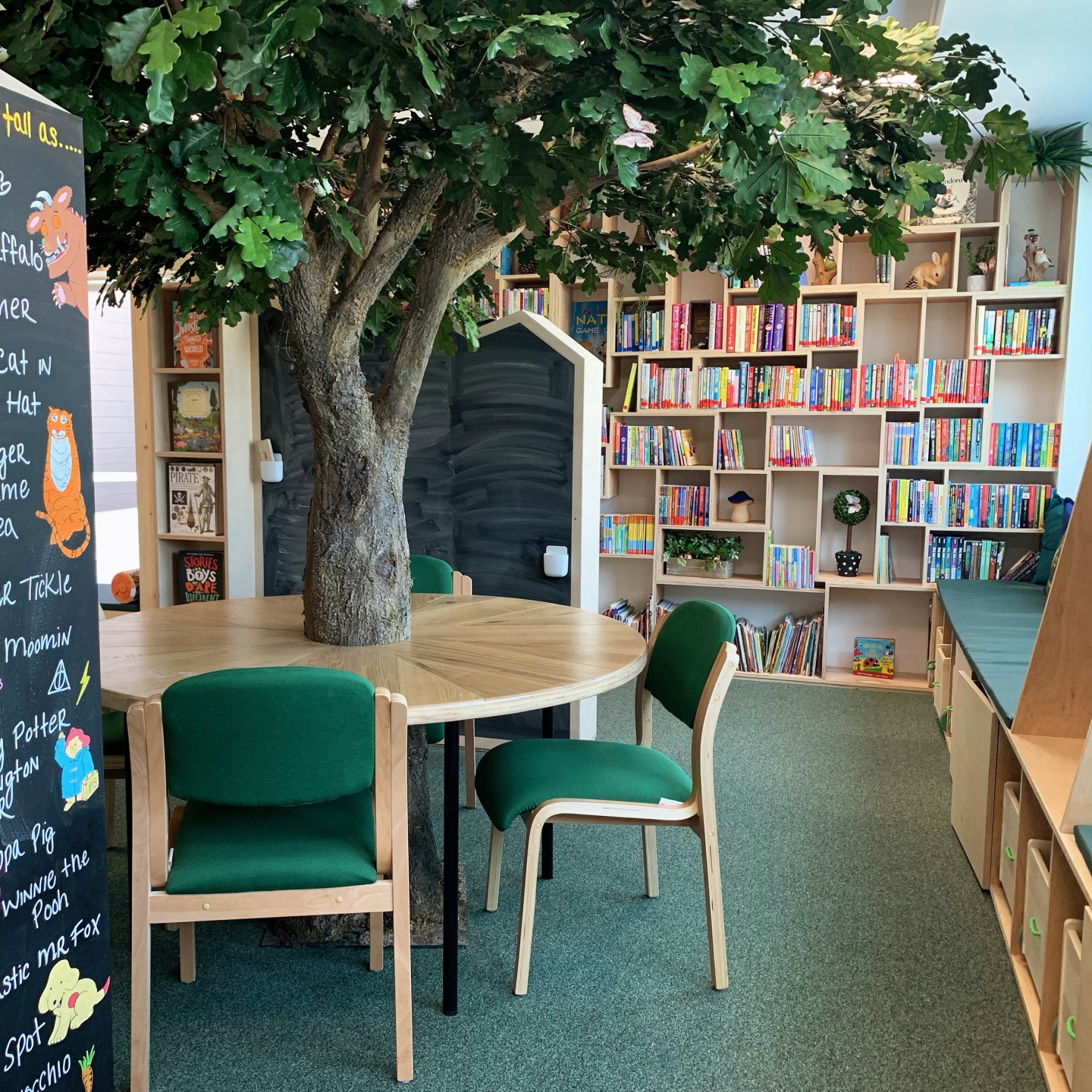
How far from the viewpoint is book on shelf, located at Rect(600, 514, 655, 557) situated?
5.55 metres

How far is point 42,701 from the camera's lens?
56.2 inches

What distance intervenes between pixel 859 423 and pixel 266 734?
4340 mm

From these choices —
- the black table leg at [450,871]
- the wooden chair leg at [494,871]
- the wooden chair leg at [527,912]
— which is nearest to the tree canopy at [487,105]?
the black table leg at [450,871]

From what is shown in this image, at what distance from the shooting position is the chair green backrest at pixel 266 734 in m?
1.70

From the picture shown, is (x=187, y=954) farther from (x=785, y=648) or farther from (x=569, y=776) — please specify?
(x=785, y=648)

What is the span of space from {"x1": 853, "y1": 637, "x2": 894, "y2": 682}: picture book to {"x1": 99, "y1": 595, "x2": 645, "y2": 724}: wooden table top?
2845 millimetres

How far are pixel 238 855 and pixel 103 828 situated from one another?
31cm

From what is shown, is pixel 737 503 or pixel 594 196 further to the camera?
pixel 737 503

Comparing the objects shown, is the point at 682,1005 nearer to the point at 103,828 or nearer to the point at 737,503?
the point at 103,828

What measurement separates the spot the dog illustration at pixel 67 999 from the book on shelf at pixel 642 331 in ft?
14.6

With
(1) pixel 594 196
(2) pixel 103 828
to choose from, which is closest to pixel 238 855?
(2) pixel 103 828

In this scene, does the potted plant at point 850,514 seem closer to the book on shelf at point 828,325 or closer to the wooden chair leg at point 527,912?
the book on shelf at point 828,325

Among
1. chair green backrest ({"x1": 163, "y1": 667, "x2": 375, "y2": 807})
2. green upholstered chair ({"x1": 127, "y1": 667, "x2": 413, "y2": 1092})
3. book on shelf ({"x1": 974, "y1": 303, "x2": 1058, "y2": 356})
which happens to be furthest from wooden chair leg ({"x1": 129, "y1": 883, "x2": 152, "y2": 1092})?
book on shelf ({"x1": 974, "y1": 303, "x2": 1058, "y2": 356})

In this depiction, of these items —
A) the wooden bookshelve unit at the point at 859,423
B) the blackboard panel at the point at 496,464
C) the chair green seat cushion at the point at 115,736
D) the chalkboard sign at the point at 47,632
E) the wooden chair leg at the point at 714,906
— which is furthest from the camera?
the wooden bookshelve unit at the point at 859,423
